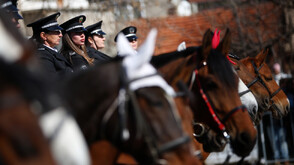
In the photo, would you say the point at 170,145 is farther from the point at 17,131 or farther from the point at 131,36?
the point at 131,36

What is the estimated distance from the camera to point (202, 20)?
16.8 meters

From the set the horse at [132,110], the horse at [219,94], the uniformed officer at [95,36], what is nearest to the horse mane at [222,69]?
the horse at [219,94]

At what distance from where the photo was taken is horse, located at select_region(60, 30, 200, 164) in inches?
130

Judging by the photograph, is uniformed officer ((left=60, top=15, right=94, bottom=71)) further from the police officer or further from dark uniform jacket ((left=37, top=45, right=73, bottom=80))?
the police officer

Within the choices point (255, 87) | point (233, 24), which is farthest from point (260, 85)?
point (233, 24)

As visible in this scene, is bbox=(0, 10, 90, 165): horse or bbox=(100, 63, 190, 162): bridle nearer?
bbox=(0, 10, 90, 165): horse

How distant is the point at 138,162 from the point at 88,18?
887 centimetres

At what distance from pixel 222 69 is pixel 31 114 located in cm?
281

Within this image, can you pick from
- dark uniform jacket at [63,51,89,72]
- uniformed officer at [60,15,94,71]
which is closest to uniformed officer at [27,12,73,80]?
dark uniform jacket at [63,51,89,72]

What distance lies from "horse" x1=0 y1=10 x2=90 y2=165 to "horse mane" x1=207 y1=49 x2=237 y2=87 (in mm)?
2384

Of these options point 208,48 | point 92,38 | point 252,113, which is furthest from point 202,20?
point 208,48

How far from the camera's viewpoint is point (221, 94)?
4859mm

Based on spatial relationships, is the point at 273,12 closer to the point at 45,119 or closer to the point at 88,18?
the point at 88,18

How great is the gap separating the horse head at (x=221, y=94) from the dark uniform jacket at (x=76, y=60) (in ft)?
6.69
